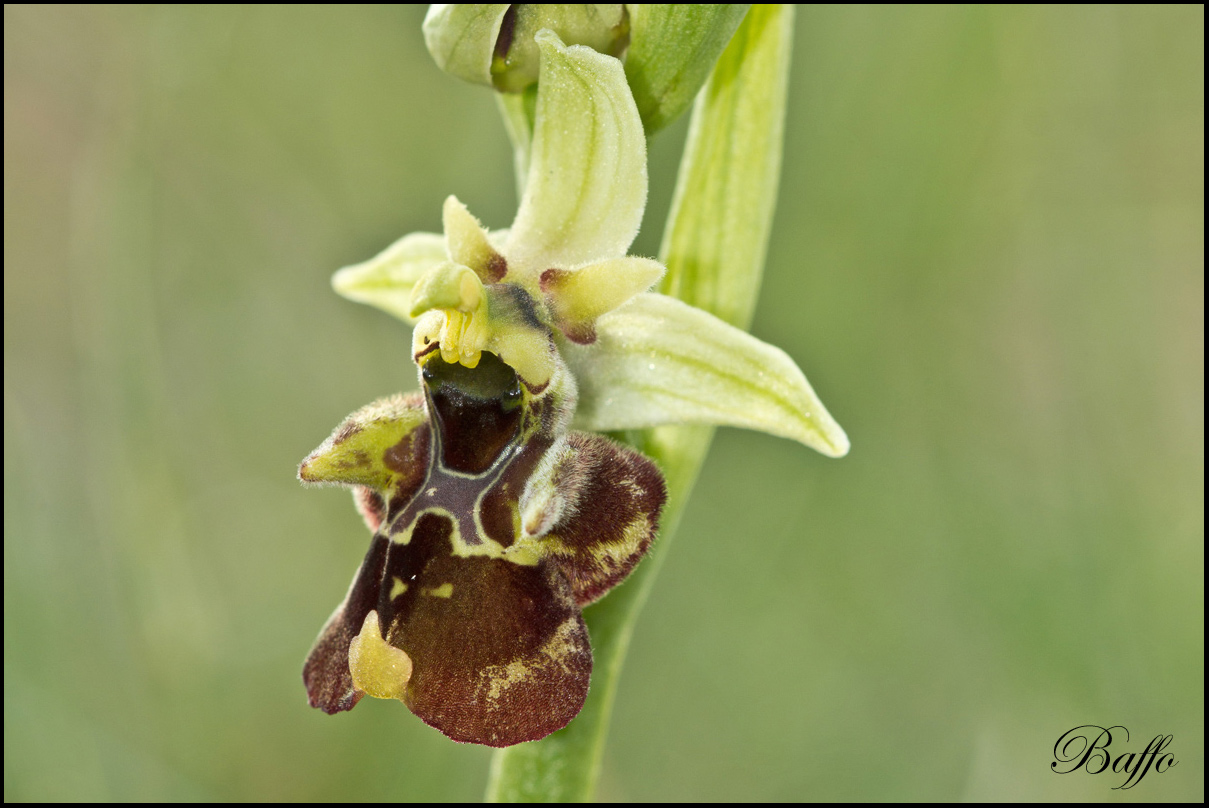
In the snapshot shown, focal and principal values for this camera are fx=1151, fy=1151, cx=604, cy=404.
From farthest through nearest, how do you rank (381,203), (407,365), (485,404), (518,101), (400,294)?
(381,203) → (407,365) → (400,294) → (518,101) → (485,404)

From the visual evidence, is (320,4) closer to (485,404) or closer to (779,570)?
(779,570)

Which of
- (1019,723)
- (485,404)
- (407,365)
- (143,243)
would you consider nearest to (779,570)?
(1019,723)

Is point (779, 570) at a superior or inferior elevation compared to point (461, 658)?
inferior

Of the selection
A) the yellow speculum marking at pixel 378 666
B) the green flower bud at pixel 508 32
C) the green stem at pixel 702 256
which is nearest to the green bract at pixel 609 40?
the green flower bud at pixel 508 32

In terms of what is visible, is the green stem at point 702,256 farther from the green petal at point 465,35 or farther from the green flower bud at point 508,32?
the green petal at point 465,35

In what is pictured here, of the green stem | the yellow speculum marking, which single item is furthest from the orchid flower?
the green stem

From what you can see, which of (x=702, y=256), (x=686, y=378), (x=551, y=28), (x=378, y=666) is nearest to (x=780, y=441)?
(x=702, y=256)
